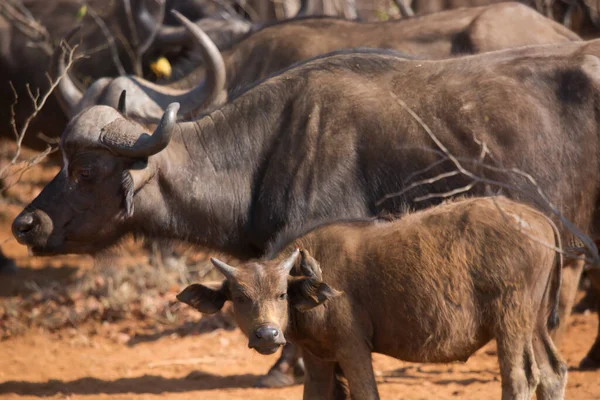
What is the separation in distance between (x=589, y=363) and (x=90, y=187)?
3.90m

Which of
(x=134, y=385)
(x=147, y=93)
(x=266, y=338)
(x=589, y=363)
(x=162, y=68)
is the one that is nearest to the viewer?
(x=266, y=338)

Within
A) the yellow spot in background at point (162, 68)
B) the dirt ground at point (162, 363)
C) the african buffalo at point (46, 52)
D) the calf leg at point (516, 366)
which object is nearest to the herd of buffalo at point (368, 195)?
the calf leg at point (516, 366)

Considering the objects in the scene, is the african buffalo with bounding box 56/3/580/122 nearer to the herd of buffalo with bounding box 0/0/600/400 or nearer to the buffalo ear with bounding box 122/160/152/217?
the herd of buffalo with bounding box 0/0/600/400

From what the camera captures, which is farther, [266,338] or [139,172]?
[139,172]

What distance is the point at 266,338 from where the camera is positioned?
437cm

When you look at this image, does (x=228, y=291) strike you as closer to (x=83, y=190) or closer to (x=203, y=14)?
(x=83, y=190)

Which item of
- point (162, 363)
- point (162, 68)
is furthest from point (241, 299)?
point (162, 68)

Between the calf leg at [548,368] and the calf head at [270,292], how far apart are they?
47.5 inches

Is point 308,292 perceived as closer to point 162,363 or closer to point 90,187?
point 90,187

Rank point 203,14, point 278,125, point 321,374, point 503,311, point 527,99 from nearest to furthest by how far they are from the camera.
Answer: point 503,311, point 321,374, point 527,99, point 278,125, point 203,14

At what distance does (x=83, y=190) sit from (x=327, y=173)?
5.21 ft

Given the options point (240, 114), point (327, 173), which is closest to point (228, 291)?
point (327, 173)

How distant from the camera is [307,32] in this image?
8.57 metres

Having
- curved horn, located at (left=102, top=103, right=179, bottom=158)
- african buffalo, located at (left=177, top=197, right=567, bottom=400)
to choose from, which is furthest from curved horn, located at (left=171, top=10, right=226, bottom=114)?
african buffalo, located at (left=177, top=197, right=567, bottom=400)
